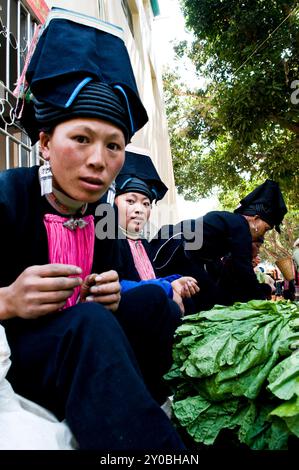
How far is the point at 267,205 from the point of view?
4.17 meters

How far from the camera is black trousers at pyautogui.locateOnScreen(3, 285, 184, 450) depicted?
Result: 41.1 inches

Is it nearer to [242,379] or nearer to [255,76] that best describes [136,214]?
[242,379]

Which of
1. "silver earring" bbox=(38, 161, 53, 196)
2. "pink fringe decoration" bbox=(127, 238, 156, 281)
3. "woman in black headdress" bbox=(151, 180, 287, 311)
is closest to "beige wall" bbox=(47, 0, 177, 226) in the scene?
"woman in black headdress" bbox=(151, 180, 287, 311)

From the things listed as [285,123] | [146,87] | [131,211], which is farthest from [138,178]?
[146,87]

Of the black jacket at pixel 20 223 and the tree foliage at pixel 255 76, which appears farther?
the tree foliage at pixel 255 76

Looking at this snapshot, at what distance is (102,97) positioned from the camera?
1.48m

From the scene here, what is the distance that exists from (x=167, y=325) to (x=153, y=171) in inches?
70.6

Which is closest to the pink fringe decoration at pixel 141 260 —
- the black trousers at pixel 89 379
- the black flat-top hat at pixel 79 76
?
the black flat-top hat at pixel 79 76

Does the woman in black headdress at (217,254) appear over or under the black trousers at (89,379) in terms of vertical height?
over

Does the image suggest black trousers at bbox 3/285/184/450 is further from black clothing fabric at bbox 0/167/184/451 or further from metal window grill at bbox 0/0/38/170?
metal window grill at bbox 0/0/38/170

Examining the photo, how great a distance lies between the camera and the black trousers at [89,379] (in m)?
1.04

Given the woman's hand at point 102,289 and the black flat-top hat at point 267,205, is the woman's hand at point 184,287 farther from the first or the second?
the black flat-top hat at point 267,205

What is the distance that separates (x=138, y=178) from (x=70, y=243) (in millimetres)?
1675

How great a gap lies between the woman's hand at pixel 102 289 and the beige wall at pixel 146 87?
4459 mm
